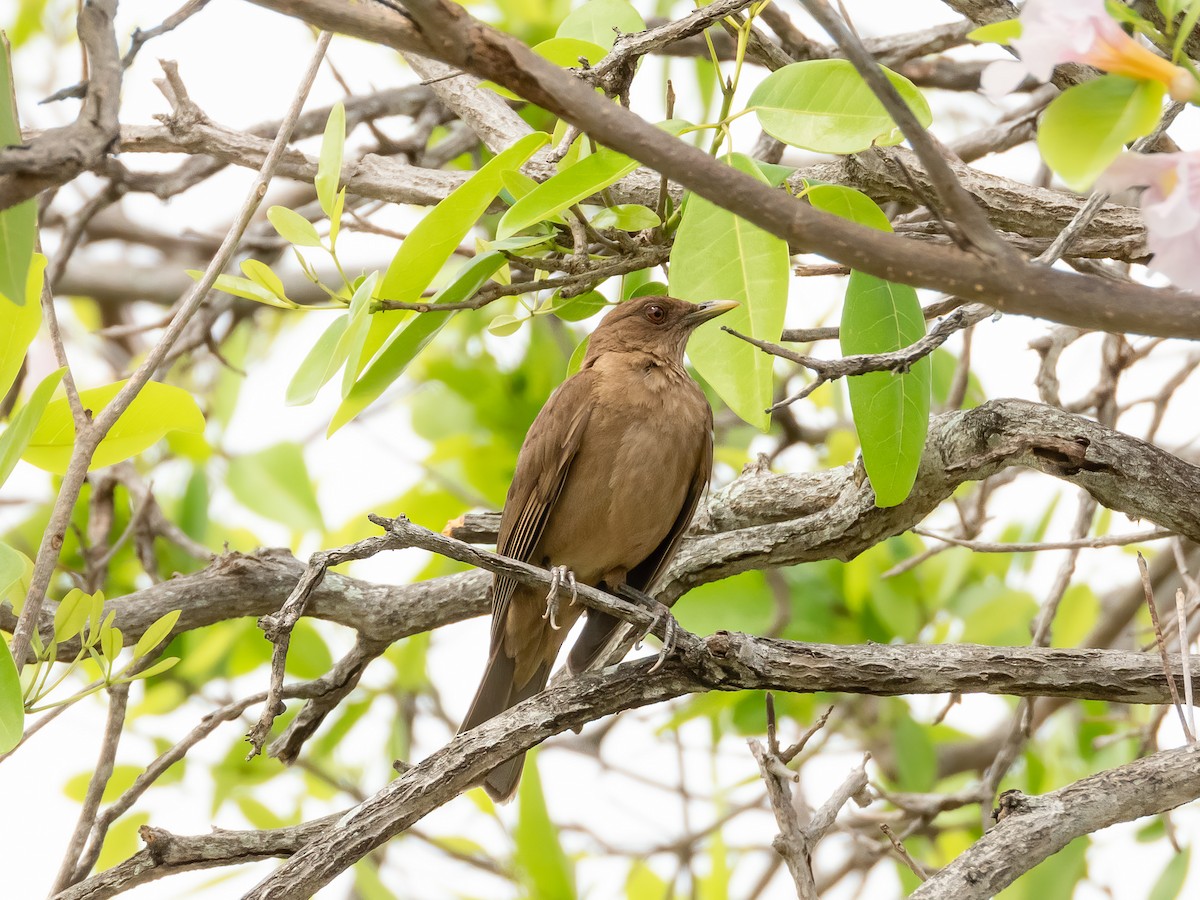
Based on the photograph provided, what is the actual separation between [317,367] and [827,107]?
58.4 inches

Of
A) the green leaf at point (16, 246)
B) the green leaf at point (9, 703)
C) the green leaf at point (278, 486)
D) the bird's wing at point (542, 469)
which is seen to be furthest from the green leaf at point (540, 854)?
the green leaf at point (16, 246)

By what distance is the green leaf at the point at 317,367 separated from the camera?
122 inches

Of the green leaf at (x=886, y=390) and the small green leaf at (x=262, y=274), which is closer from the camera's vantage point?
the green leaf at (x=886, y=390)

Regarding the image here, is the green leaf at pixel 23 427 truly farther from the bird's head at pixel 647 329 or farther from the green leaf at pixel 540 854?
the bird's head at pixel 647 329

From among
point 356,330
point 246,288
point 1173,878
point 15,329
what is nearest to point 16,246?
point 15,329

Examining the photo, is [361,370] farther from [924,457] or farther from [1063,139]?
[1063,139]

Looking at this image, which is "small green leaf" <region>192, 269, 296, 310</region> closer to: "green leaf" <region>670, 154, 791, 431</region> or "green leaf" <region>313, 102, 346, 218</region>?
"green leaf" <region>313, 102, 346, 218</region>

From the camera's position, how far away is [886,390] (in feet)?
→ 10.2

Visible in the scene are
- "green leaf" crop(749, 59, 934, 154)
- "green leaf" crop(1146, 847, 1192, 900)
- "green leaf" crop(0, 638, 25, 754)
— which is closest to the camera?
"green leaf" crop(0, 638, 25, 754)

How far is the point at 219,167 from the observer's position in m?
5.28

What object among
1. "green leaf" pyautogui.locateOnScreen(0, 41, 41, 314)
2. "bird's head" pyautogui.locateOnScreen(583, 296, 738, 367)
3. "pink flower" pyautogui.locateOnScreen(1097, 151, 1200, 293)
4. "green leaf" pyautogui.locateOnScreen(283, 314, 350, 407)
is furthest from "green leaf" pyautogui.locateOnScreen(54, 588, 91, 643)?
"pink flower" pyautogui.locateOnScreen(1097, 151, 1200, 293)

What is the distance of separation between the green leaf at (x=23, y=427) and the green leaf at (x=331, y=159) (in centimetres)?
78

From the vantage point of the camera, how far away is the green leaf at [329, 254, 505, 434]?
317 centimetres

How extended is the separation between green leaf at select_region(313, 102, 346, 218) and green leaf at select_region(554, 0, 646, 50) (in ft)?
3.09
